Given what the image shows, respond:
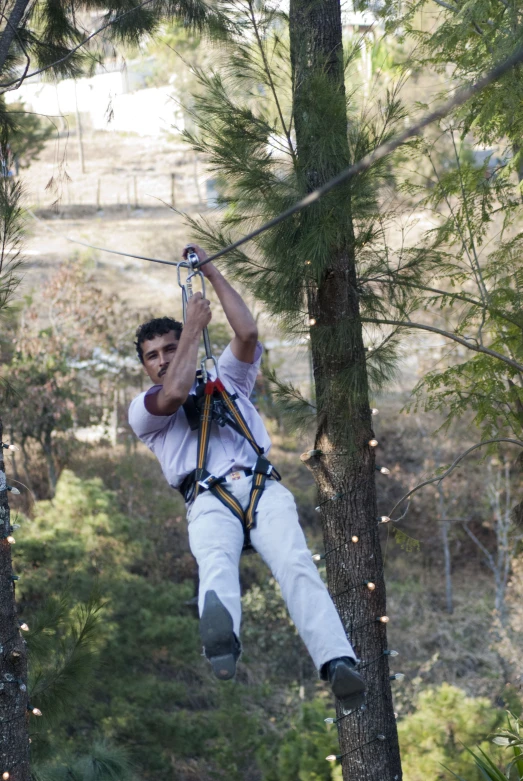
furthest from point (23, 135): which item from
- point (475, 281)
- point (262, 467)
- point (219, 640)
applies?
point (219, 640)

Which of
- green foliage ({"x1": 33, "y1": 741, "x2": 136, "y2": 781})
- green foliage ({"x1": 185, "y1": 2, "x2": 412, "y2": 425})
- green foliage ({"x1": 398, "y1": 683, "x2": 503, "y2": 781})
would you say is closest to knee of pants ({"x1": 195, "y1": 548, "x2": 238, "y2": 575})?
green foliage ({"x1": 185, "y1": 2, "x2": 412, "y2": 425})

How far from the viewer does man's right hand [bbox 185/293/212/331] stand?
307 centimetres

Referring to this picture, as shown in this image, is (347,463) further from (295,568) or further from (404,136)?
(404,136)

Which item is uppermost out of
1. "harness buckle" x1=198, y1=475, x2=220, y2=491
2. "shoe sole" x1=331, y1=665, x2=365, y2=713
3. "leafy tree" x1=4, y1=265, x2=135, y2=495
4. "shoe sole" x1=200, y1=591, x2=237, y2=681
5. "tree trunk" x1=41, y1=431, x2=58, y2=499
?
"leafy tree" x1=4, y1=265, x2=135, y2=495

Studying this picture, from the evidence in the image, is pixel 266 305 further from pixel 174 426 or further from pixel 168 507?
pixel 168 507

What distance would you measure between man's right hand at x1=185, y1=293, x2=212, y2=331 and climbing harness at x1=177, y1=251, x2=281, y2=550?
3 cm

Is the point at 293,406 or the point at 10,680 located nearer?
the point at 10,680

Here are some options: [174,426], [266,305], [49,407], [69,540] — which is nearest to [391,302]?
[266,305]

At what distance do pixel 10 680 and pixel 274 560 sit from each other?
1.53 meters

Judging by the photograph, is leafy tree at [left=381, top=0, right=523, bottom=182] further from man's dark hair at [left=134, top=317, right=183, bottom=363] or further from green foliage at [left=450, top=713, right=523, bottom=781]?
green foliage at [left=450, top=713, right=523, bottom=781]

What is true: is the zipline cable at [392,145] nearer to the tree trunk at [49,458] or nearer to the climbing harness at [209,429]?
the climbing harness at [209,429]

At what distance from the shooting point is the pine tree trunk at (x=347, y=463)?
4188mm

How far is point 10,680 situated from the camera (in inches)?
145

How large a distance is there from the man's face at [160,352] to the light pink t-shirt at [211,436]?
14 centimetres
